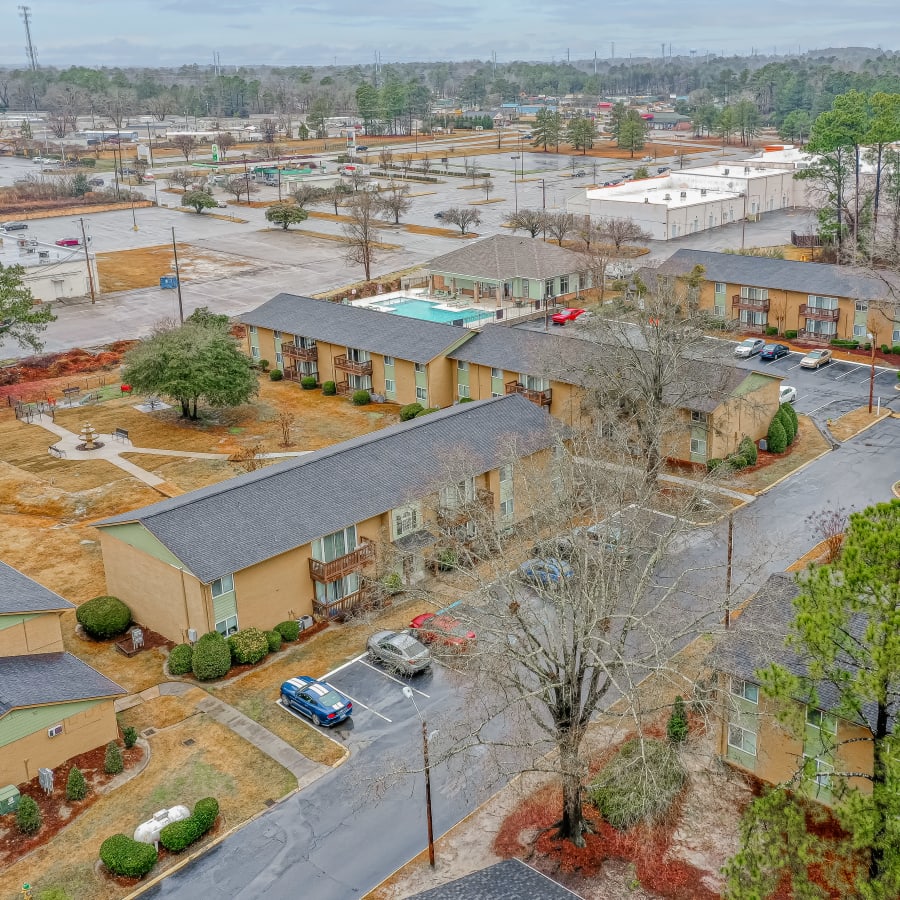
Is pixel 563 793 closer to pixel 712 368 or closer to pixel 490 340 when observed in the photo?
pixel 712 368

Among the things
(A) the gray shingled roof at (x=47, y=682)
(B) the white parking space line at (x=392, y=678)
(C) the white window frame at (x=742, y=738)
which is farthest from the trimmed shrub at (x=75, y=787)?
(C) the white window frame at (x=742, y=738)

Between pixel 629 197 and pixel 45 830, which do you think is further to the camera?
pixel 629 197

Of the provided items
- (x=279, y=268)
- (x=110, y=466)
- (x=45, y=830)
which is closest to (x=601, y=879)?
(x=45, y=830)

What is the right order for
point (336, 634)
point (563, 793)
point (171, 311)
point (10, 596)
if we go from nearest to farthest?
point (563, 793), point (10, 596), point (336, 634), point (171, 311)

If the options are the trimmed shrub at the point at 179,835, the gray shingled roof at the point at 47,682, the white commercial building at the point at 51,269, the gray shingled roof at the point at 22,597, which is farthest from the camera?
the white commercial building at the point at 51,269

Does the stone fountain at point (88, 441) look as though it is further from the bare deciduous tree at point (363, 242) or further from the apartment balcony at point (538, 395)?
the bare deciduous tree at point (363, 242)

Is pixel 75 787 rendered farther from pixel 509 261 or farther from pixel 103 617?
pixel 509 261

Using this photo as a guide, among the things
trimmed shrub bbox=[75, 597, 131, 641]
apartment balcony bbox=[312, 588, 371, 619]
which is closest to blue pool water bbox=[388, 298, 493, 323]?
apartment balcony bbox=[312, 588, 371, 619]
